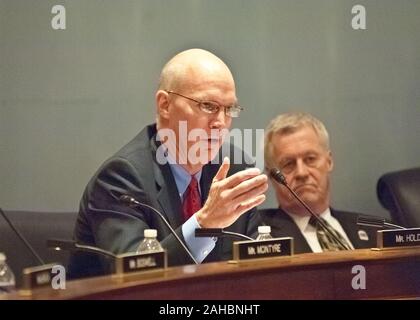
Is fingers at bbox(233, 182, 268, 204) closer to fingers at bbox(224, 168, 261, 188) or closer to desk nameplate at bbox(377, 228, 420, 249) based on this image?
fingers at bbox(224, 168, 261, 188)

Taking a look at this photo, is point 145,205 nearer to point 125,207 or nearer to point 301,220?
point 125,207

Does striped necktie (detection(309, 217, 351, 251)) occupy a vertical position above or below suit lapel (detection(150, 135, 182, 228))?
below

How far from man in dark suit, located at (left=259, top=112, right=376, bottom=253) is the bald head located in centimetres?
42

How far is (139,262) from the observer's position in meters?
2.38

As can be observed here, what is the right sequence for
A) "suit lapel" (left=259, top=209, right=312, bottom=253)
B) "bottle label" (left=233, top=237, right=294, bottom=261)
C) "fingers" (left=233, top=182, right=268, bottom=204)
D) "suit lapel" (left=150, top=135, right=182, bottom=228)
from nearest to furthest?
"bottle label" (left=233, top=237, right=294, bottom=261) < "fingers" (left=233, top=182, right=268, bottom=204) < "suit lapel" (left=150, top=135, right=182, bottom=228) < "suit lapel" (left=259, top=209, right=312, bottom=253)

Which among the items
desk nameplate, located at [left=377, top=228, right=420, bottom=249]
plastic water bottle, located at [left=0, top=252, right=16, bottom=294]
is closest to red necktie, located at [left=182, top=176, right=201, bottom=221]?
desk nameplate, located at [left=377, top=228, right=420, bottom=249]

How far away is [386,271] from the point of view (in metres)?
2.63

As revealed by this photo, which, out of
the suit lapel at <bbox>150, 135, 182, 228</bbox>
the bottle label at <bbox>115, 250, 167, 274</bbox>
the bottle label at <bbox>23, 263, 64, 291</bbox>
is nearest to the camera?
the bottle label at <bbox>23, 263, 64, 291</bbox>

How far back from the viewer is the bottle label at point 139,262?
2.34 metres

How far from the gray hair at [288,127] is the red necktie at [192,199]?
0.41m

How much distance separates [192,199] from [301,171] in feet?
1.69

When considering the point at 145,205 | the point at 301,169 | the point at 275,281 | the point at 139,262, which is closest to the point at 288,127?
the point at 301,169

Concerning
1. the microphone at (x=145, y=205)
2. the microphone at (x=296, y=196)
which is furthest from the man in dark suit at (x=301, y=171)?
the microphone at (x=145, y=205)

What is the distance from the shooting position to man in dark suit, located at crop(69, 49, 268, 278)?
→ 284 centimetres
